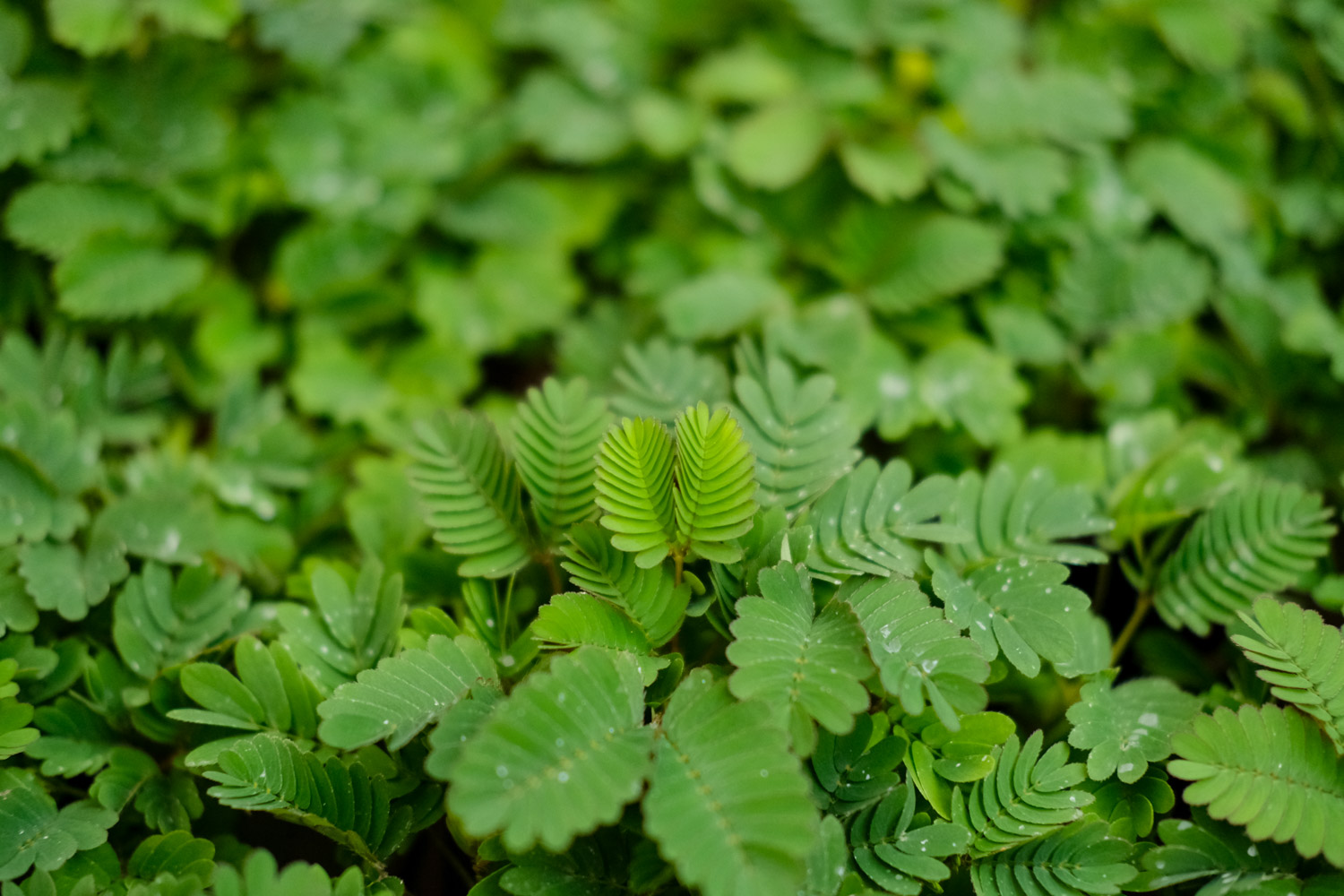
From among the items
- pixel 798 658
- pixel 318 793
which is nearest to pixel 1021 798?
A: pixel 798 658

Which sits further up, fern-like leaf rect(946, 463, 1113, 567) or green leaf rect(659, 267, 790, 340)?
fern-like leaf rect(946, 463, 1113, 567)

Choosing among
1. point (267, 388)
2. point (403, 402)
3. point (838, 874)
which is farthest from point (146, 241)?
point (838, 874)

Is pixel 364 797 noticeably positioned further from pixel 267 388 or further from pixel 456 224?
pixel 456 224

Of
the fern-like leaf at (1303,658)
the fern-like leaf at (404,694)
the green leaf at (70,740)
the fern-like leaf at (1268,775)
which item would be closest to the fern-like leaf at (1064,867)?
the fern-like leaf at (1268,775)

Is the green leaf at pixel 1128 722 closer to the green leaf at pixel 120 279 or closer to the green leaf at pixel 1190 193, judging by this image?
the green leaf at pixel 1190 193

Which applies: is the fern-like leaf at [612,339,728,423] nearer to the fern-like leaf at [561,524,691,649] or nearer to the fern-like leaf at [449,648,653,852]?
the fern-like leaf at [561,524,691,649]

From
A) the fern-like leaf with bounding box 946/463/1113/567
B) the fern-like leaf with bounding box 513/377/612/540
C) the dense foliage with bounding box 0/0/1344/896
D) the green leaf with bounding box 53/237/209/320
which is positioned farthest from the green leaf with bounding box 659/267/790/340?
the green leaf with bounding box 53/237/209/320

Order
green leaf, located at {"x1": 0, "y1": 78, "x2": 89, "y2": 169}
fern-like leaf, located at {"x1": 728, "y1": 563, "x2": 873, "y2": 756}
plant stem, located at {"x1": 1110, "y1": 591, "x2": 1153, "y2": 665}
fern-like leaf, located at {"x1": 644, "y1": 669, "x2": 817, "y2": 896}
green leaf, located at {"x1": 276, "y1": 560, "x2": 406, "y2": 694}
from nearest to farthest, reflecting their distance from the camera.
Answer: fern-like leaf, located at {"x1": 644, "y1": 669, "x2": 817, "y2": 896}, fern-like leaf, located at {"x1": 728, "y1": 563, "x2": 873, "y2": 756}, green leaf, located at {"x1": 276, "y1": 560, "x2": 406, "y2": 694}, plant stem, located at {"x1": 1110, "y1": 591, "x2": 1153, "y2": 665}, green leaf, located at {"x1": 0, "y1": 78, "x2": 89, "y2": 169}
